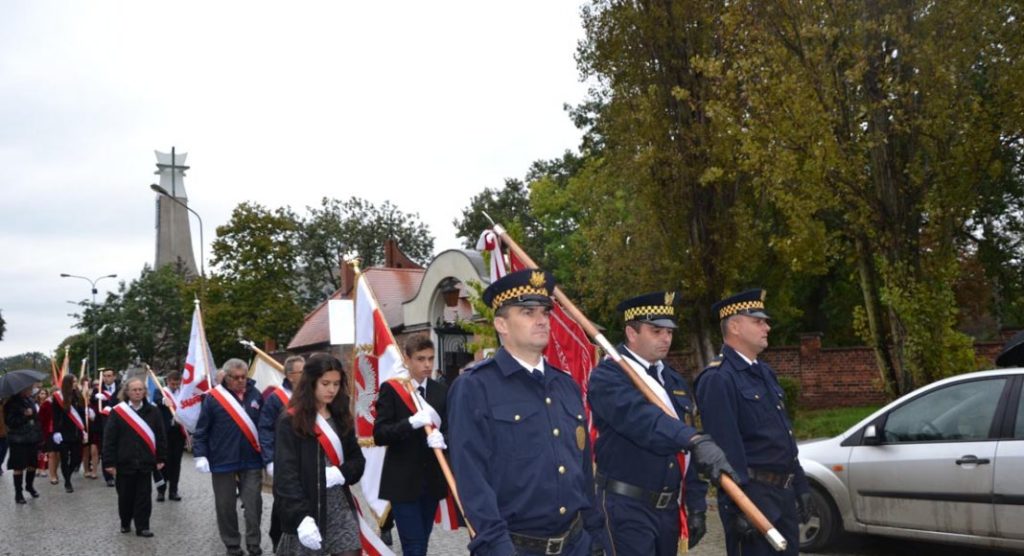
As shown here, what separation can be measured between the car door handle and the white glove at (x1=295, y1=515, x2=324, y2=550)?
4922 millimetres

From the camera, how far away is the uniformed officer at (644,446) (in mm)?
4886

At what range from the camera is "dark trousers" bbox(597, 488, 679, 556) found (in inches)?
200

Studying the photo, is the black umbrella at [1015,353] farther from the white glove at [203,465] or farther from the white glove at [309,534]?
the white glove at [203,465]

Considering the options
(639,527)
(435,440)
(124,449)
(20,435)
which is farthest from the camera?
(20,435)

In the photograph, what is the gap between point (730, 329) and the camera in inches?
236

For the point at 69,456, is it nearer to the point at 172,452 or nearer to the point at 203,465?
the point at 172,452

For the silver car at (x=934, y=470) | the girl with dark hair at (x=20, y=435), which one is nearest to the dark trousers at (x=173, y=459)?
the girl with dark hair at (x=20, y=435)

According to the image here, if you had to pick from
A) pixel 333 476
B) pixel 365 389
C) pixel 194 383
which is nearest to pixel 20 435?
pixel 194 383

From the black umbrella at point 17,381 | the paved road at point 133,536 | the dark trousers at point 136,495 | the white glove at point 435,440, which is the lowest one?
the paved road at point 133,536

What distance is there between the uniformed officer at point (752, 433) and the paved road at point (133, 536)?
347cm

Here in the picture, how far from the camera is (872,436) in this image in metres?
8.20

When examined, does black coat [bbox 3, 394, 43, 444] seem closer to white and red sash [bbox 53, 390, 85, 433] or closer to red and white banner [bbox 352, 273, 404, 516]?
white and red sash [bbox 53, 390, 85, 433]

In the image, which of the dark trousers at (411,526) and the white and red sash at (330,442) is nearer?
the white and red sash at (330,442)

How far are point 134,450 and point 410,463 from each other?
19.2 feet
